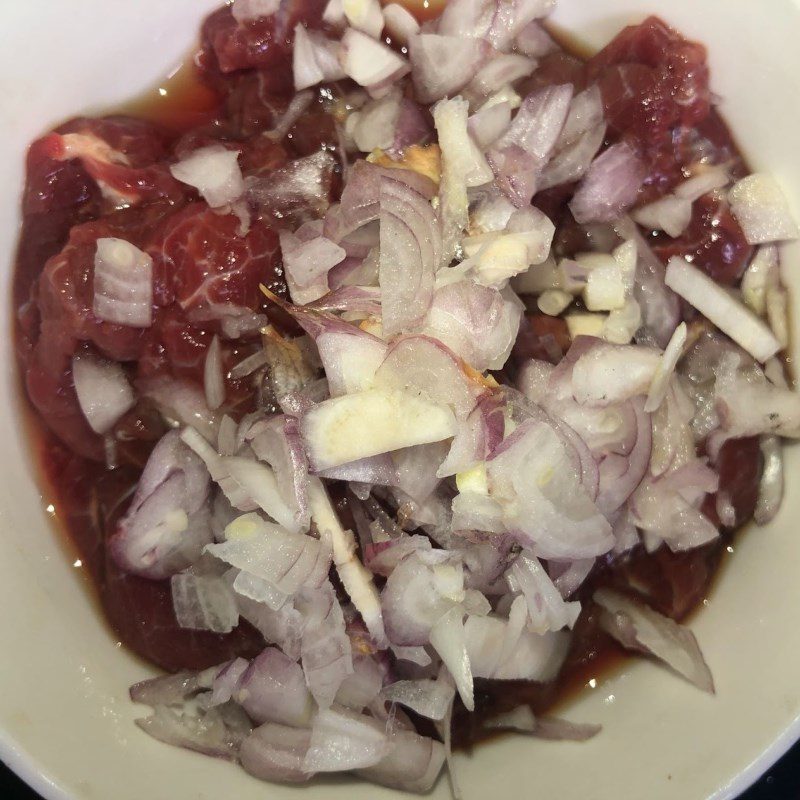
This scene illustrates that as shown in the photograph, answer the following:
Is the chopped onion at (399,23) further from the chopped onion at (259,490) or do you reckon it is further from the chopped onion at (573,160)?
the chopped onion at (259,490)

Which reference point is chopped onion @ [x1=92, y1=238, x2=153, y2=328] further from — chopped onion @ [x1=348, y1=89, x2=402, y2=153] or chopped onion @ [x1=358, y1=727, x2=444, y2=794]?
chopped onion @ [x1=358, y1=727, x2=444, y2=794]

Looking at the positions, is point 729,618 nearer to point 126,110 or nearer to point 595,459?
point 595,459

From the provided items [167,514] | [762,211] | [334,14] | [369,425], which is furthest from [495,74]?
[167,514]

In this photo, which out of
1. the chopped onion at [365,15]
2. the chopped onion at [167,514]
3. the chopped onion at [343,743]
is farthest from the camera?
the chopped onion at [365,15]

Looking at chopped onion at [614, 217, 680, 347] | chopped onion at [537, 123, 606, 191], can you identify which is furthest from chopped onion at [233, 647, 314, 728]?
chopped onion at [537, 123, 606, 191]

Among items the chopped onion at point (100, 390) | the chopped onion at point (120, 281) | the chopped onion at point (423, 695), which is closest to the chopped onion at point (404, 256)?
the chopped onion at point (120, 281)

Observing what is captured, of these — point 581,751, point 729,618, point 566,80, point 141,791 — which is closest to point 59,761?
point 141,791

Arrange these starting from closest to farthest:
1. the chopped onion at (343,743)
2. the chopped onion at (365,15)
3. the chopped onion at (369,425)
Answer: the chopped onion at (369,425)
the chopped onion at (343,743)
the chopped onion at (365,15)
